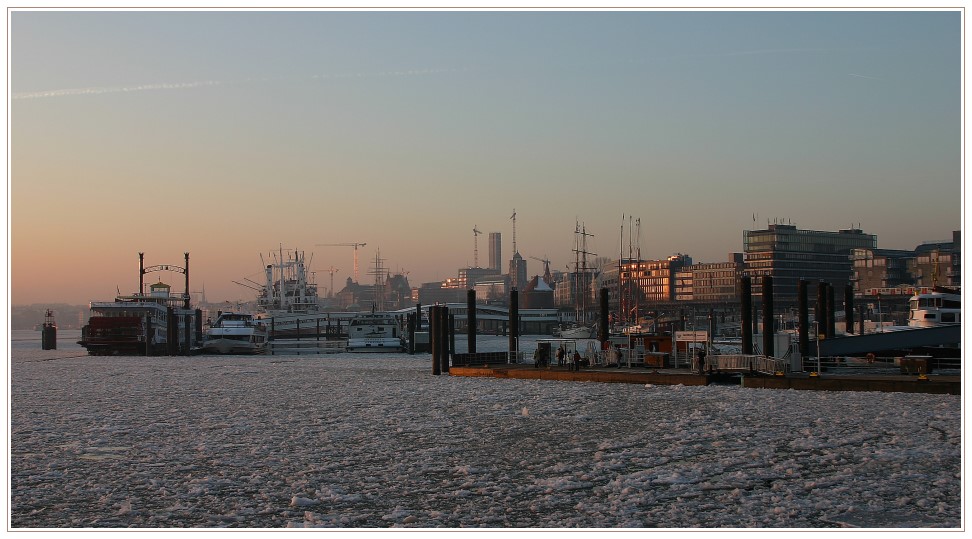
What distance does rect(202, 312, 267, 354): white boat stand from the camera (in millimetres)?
93250

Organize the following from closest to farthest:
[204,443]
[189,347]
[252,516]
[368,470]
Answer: [252,516] → [368,470] → [204,443] → [189,347]

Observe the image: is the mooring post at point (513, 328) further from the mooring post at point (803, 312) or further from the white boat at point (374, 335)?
the white boat at point (374, 335)

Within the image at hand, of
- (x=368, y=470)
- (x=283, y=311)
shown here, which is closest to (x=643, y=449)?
(x=368, y=470)

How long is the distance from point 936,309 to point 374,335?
51.7 metres

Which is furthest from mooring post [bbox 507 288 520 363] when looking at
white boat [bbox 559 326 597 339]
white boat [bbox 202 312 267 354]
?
white boat [bbox 559 326 597 339]

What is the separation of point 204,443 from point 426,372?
31.2 metres

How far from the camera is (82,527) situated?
17.0 metres

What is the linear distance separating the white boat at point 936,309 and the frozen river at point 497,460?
3370 cm

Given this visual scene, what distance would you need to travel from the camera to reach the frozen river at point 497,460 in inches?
704

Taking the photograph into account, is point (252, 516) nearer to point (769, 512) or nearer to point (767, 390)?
point (769, 512)

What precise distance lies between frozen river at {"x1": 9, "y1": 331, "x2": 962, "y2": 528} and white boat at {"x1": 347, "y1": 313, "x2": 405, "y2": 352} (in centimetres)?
5428

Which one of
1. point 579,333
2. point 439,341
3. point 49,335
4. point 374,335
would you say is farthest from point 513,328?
point 49,335

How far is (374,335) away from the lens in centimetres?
9931

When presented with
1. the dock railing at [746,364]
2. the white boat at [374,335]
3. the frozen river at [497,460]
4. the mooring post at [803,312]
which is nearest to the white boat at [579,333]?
the white boat at [374,335]
